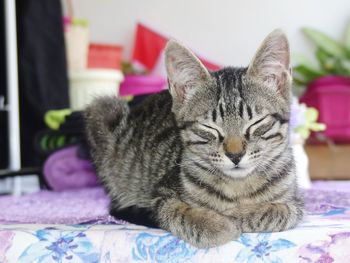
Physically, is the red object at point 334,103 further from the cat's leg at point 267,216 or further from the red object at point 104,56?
the cat's leg at point 267,216

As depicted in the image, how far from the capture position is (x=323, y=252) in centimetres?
97

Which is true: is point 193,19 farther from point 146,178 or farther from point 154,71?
point 146,178

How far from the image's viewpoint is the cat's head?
1028mm

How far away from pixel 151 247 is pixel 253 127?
29cm

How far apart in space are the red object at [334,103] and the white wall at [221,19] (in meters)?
0.40

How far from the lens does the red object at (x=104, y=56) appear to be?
2.60m

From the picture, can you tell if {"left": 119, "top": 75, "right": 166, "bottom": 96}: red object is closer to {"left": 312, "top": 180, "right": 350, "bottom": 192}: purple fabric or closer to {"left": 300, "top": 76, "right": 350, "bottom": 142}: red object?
{"left": 300, "top": 76, "right": 350, "bottom": 142}: red object

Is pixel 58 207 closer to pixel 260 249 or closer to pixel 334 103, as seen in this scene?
pixel 260 249

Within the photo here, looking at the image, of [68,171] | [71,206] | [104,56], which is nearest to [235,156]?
[71,206]

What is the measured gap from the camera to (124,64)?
282 centimetres

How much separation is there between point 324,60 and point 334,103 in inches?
11.3

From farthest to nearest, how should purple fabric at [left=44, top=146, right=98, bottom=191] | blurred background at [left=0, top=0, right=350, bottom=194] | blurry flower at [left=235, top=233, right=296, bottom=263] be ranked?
blurred background at [left=0, top=0, right=350, bottom=194] < purple fabric at [left=44, top=146, right=98, bottom=191] < blurry flower at [left=235, top=233, right=296, bottom=263]

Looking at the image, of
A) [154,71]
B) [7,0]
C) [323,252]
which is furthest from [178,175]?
[154,71]

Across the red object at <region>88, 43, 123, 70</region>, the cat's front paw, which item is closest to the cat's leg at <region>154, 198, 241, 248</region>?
the cat's front paw
